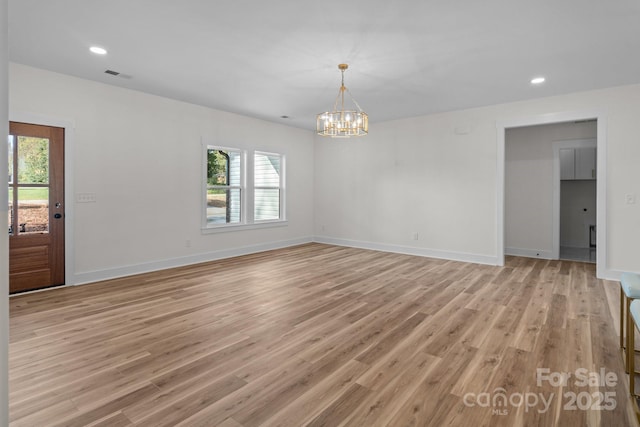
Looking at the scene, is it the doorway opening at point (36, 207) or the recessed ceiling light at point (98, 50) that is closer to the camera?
the recessed ceiling light at point (98, 50)

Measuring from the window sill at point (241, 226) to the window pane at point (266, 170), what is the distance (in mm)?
841

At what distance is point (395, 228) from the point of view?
6.91 meters

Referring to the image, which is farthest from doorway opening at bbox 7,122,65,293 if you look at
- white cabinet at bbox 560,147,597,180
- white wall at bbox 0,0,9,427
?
white cabinet at bbox 560,147,597,180

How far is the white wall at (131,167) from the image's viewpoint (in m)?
4.31

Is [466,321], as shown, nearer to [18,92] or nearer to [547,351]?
[547,351]

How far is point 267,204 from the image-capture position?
7.36 m

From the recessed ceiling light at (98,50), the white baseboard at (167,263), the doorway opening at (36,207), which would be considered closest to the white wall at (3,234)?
the recessed ceiling light at (98,50)

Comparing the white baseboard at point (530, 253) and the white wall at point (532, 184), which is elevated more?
the white wall at point (532, 184)

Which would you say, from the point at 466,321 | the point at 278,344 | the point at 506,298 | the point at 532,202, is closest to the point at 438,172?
the point at 532,202

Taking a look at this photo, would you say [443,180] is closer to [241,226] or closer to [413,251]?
[413,251]

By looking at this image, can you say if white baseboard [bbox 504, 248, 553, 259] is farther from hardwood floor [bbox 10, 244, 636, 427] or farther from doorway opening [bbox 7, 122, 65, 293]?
doorway opening [bbox 7, 122, 65, 293]

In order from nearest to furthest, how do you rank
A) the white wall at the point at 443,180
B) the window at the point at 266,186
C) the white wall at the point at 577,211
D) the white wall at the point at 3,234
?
the white wall at the point at 3,234 < the white wall at the point at 443,180 < the window at the point at 266,186 < the white wall at the point at 577,211

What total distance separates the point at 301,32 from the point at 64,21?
2.11m

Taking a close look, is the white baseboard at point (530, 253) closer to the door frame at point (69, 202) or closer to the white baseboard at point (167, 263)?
the white baseboard at point (167, 263)
